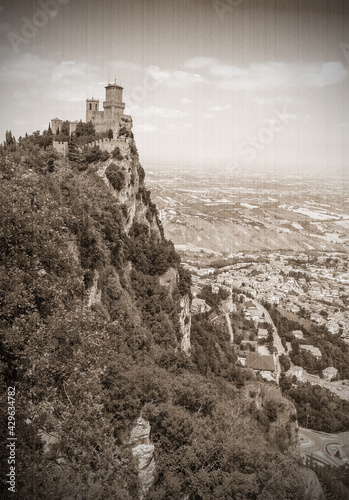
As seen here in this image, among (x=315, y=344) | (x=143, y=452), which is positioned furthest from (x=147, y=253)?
(x=315, y=344)

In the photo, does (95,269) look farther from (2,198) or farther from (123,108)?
(123,108)

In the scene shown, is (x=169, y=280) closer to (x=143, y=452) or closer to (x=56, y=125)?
(x=56, y=125)

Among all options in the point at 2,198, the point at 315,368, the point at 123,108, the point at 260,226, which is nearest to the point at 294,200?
the point at 260,226

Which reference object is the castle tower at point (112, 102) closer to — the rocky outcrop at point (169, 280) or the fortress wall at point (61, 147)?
the fortress wall at point (61, 147)

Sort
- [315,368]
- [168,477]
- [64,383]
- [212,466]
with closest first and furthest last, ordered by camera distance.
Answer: [64,383]
[168,477]
[212,466]
[315,368]

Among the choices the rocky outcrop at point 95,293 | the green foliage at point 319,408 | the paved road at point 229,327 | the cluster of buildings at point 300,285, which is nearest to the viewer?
the rocky outcrop at point 95,293

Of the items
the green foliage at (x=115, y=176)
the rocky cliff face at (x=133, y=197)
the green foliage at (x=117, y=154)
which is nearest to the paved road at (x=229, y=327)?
the rocky cliff face at (x=133, y=197)

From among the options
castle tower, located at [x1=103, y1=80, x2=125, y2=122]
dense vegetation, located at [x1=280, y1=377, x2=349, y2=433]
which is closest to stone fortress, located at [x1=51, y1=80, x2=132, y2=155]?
castle tower, located at [x1=103, y1=80, x2=125, y2=122]
